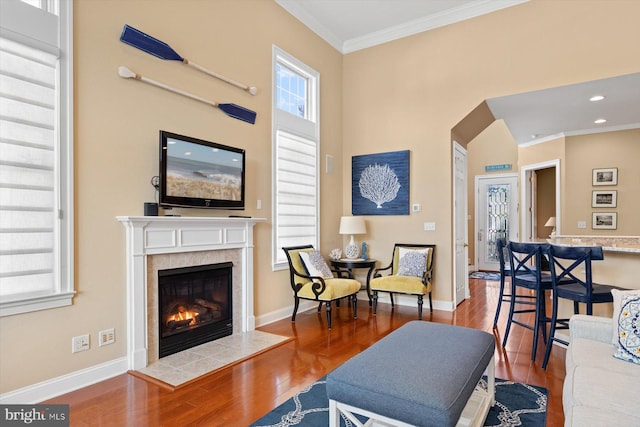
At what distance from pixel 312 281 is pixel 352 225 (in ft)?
4.26

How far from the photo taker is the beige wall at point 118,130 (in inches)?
101

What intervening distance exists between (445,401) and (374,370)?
14.3 inches

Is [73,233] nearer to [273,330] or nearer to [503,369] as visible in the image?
[273,330]

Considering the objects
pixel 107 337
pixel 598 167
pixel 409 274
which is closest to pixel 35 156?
pixel 107 337

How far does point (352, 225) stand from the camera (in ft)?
17.7

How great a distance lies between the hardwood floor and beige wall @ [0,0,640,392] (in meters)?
0.42

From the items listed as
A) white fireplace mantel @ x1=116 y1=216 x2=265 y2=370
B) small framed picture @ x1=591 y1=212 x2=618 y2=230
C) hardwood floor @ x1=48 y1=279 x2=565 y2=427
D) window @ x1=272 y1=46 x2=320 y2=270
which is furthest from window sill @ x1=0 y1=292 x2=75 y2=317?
small framed picture @ x1=591 y1=212 x2=618 y2=230

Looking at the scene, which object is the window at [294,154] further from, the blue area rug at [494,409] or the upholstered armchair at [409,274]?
the blue area rug at [494,409]

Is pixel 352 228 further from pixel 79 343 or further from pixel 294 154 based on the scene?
pixel 79 343

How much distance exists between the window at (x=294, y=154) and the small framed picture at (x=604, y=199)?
5.17 metres

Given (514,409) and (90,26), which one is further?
(90,26)

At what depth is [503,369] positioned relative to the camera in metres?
3.03

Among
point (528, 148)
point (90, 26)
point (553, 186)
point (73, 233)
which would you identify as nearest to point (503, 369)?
point (73, 233)

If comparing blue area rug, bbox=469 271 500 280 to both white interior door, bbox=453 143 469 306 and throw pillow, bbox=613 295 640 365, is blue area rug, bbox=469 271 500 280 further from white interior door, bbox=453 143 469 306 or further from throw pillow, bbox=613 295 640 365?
throw pillow, bbox=613 295 640 365
